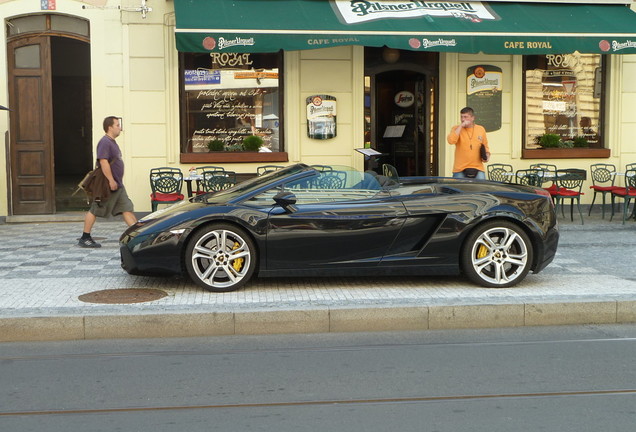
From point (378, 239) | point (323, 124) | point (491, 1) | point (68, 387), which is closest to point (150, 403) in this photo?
point (68, 387)

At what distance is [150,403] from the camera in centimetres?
505

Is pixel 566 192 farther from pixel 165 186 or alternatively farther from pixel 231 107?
pixel 165 186

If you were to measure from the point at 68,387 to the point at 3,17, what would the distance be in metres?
9.89

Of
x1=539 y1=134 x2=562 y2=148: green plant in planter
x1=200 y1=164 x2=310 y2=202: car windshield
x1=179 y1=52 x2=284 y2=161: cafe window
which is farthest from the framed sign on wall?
x1=200 y1=164 x2=310 y2=202: car windshield

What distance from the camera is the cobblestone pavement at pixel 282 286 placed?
729cm

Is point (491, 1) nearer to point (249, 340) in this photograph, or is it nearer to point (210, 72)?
point (210, 72)

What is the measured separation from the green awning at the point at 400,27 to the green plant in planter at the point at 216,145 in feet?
7.32

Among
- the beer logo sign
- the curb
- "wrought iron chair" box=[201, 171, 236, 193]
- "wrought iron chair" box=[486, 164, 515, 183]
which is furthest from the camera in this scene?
the beer logo sign

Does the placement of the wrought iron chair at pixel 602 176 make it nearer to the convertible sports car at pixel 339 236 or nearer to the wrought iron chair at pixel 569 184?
the wrought iron chair at pixel 569 184

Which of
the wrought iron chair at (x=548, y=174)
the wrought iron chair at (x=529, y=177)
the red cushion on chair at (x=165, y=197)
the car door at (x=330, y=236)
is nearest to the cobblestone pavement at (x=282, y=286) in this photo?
the car door at (x=330, y=236)

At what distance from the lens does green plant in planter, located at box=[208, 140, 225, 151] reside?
562 inches

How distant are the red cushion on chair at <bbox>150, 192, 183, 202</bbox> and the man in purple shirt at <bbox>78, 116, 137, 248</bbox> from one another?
203cm

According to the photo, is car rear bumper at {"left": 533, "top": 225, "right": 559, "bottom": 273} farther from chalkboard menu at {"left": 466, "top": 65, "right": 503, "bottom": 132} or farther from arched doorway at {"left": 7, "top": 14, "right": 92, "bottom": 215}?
arched doorway at {"left": 7, "top": 14, "right": 92, "bottom": 215}

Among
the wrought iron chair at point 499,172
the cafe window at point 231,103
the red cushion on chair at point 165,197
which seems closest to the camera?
the red cushion on chair at point 165,197
